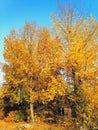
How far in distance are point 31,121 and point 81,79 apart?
24.0 feet

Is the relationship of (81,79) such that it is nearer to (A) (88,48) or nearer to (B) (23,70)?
(A) (88,48)

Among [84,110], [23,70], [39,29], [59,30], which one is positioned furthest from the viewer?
[39,29]

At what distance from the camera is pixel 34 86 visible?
25.6 meters

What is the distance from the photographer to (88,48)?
2162cm

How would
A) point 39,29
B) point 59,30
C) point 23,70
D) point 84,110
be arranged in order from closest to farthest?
point 84,110, point 59,30, point 23,70, point 39,29

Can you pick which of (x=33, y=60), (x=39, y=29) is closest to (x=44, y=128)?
(x=33, y=60)

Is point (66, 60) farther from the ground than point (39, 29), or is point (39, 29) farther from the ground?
point (39, 29)

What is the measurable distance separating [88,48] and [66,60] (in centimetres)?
200

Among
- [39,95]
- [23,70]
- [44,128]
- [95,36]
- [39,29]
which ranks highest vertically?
[39,29]

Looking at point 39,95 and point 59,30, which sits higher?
point 59,30

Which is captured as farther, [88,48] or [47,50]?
[47,50]

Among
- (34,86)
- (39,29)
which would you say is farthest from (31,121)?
(39,29)

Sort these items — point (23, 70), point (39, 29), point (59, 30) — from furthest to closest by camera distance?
point (39, 29), point (23, 70), point (59, 30)

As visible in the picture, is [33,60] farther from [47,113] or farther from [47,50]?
[47,113]
